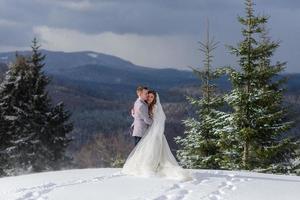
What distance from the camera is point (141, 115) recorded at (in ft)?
51.4

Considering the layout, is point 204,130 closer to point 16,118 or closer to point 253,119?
point 253,119

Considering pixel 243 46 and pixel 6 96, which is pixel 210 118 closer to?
pixel 243 46

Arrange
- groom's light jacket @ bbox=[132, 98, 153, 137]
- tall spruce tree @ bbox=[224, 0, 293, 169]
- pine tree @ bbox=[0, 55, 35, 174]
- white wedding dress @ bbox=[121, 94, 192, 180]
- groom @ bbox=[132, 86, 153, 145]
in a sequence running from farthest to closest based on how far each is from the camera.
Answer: pine tree @ bbox=[0, 55, 35, 174]
tall spruce tree @ bbox=[224, 0, 293, 169]
groom's light jacket @ bbox=[132, 98, 153, 137]
groom @ bbox=[132, 86, 153, 145]
white wedding dress @ bbox=[121, 94, 192, 180]

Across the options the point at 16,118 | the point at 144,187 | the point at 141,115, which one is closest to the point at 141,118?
the point at 141,115

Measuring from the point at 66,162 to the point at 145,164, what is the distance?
29.8 meters

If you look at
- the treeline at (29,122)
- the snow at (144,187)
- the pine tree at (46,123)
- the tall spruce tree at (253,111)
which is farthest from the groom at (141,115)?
the pine tree at (46,123)

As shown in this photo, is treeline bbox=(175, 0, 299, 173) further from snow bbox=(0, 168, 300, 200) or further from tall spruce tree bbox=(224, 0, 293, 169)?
snow bbox=(0, 168, 300, 200)

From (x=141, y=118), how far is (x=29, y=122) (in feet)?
84.8

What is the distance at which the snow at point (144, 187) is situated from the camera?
12.5 meters

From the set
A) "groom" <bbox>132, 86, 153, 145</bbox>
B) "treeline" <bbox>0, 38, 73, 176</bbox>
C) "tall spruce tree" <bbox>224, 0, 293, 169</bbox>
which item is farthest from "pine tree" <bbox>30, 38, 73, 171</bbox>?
"groom" <bbox>132, 86, 153, 145</bbox>

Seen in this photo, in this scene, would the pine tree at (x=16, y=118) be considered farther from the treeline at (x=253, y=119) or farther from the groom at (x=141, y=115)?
the groom at (x=141, y=115)

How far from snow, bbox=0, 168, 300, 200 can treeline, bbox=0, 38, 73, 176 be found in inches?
924

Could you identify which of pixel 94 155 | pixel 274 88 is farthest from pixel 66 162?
pixel 94 155

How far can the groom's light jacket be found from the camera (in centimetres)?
1561
